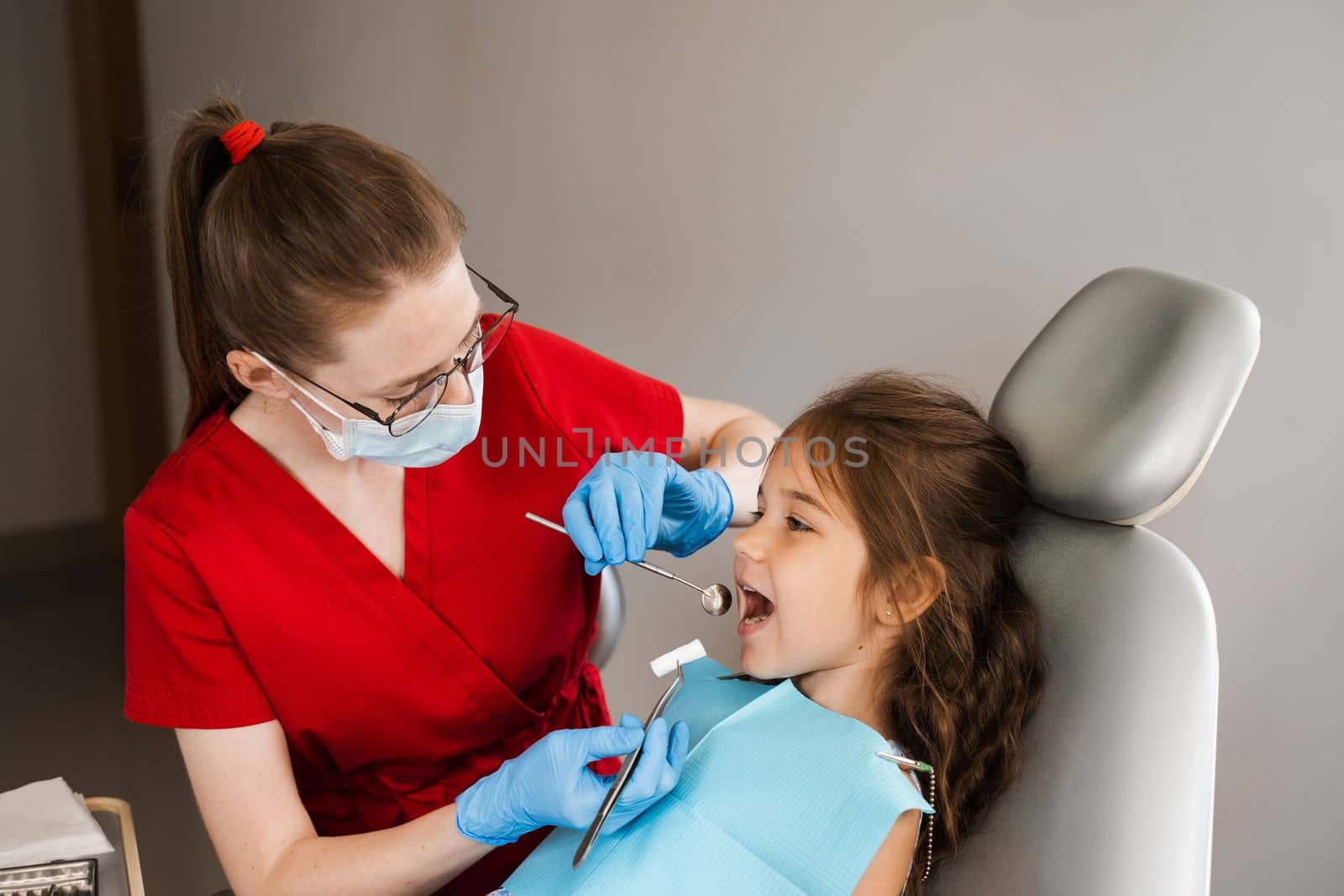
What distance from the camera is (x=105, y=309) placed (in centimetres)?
371

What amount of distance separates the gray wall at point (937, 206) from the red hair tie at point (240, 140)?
1.05 meters

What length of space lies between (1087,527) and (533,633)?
0.70 metres

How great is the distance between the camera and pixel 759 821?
110cm

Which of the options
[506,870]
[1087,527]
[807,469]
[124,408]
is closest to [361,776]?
[506,870]

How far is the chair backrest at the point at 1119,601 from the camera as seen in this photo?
39.7 inches

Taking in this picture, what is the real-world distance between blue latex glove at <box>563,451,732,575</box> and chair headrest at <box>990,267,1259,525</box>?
1.31 ft

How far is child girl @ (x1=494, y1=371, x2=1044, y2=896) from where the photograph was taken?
1.09 meters

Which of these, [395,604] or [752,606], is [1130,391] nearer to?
[752,606]

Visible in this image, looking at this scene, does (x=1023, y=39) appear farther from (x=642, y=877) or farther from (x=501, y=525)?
(x=642, y=877)

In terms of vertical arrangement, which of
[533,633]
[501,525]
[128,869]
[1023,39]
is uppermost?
[1023,39]

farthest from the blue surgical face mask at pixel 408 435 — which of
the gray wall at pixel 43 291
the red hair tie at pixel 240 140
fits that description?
the gray wall at pixel 43 291

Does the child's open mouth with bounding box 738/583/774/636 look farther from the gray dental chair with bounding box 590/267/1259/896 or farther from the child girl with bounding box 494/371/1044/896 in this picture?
the gray dental chair with bounding box 590/267/1259/896

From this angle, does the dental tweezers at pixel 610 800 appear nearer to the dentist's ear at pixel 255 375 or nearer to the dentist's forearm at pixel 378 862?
the dentist's forearm at pixel 378 862

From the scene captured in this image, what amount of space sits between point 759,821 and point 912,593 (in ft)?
1.06
